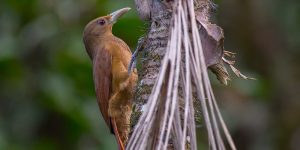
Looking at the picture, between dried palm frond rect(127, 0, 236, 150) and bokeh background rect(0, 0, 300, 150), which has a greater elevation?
dried palm frond rect(127, 0, 236, 150)

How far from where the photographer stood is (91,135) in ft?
22.0

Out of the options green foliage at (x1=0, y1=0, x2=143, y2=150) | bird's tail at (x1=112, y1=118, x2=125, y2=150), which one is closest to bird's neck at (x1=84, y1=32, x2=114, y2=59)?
green foliage at (x1=0, y1=0, x2=143, y2=150)

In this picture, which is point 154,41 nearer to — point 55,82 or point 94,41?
point 94,41

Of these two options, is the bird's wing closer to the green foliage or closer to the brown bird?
the brown bird

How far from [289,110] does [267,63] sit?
55 centimetres

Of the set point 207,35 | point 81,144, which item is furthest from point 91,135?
point 207,35

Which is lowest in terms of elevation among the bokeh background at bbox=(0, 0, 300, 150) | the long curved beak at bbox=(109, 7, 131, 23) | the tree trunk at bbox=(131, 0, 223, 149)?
the bokeh background at bbox=(0, 0, 300, 150)

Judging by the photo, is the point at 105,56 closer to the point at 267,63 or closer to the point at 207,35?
the point at 207,35

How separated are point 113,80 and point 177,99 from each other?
2462 mm

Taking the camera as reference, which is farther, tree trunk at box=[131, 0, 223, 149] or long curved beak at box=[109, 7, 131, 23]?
long curved beak at box=[109, 7, 131, 23]

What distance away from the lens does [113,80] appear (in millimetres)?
5715

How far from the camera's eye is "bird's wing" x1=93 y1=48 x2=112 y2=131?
5555mm

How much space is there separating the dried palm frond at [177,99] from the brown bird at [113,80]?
6.18 ft

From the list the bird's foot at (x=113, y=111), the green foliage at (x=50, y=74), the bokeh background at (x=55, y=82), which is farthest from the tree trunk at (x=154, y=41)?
the green foliage at (x=50, y=74)
